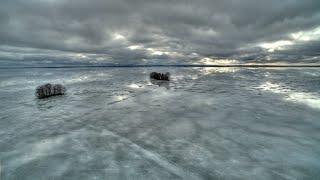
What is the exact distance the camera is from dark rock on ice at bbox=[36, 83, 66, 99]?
2336 cm

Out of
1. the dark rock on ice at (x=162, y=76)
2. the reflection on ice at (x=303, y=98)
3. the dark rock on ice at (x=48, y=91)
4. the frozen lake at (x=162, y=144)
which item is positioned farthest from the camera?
the dark rock on ice at (x=162, y=76)

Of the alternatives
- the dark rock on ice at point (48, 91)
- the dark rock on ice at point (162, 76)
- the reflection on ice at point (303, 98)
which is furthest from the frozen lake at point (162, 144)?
the dark rock on ice at point (162, 76)

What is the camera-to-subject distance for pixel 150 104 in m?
18.3

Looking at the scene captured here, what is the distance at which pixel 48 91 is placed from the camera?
2419cm

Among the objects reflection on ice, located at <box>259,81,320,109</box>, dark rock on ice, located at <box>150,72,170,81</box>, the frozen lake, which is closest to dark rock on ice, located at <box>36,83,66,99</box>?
the frozen lake

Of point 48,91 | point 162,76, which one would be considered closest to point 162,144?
point 48,91

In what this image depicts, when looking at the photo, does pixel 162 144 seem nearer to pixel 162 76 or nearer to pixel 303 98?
pixel 303 98

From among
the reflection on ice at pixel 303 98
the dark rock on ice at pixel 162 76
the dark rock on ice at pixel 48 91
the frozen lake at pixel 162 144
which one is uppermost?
the dark rock on ice at pixel 162 76

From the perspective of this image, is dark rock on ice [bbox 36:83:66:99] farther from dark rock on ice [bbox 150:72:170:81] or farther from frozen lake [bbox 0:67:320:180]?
dark rock on ice [bbox 150:72:170:81]

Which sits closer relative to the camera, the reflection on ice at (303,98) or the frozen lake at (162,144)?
the frozen lake at (162,144)

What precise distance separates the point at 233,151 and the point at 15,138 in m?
10.5

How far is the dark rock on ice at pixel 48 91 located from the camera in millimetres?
23359

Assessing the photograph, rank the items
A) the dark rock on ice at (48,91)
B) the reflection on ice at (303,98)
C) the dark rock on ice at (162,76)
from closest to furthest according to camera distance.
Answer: the reflection on ice at (303,98) < the dark rock on ice at (48,91) < the dark rock on ice at (162,76)

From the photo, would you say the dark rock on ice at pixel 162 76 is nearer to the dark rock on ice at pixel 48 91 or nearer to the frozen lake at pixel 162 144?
the dark rock on ice at pixel 48 91
